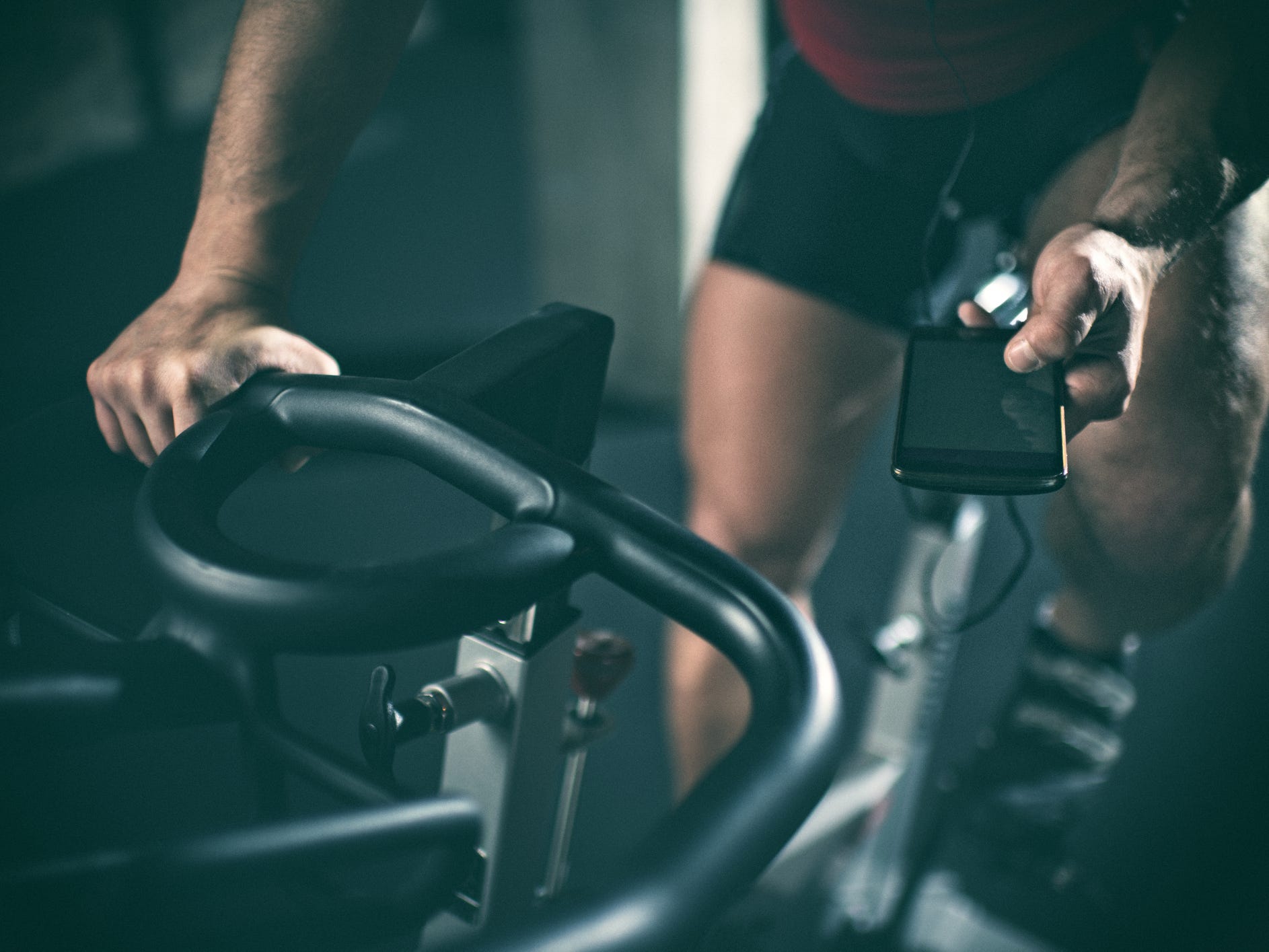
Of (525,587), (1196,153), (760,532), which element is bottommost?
(760,532)

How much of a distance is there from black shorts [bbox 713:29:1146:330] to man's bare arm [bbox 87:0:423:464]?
424 millimetres

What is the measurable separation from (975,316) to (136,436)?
0.46m

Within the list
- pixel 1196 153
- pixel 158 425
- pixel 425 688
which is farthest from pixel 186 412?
pixel 1196 153

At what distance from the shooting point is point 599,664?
60 centimetres

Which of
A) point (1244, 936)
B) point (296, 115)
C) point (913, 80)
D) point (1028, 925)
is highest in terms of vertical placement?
point (913, 80)

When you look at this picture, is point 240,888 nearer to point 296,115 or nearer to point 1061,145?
point 296,115

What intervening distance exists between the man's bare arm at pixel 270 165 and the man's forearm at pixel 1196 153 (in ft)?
1.45

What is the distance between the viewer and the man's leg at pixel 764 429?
972mm

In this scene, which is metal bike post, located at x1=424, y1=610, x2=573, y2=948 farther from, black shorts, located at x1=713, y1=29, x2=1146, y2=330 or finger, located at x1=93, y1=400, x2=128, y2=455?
black shorts, located at x1=713, y1=29, x2=1146, y2=330

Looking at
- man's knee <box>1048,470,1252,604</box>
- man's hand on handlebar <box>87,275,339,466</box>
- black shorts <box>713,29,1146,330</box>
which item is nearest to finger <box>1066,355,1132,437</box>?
man's knee <box>1048,470,1252,604</box>

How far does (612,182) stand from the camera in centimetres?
205

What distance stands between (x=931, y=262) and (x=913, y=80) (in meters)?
0.18

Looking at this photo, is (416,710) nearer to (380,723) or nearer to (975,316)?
(380,723)

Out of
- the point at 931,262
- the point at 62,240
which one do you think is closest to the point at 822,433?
the point at 931,262
